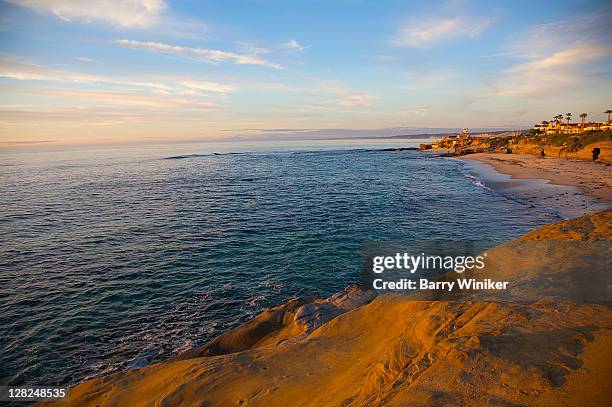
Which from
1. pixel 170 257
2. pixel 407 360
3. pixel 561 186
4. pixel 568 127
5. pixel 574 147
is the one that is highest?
pixel 568 127

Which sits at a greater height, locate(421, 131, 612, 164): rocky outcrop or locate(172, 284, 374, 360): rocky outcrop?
locate(421, 131, 612, 164): rocky outcrop

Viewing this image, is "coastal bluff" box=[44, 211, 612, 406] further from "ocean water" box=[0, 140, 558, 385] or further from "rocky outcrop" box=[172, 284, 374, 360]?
"ocean water" box=[0, 140, 558, 385]

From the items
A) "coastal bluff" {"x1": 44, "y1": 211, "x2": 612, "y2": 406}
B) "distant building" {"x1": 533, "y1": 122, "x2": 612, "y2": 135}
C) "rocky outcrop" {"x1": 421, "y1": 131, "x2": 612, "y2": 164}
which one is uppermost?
"distant building" {"x1": 533, "y1": 122, "x2": 612, "y2": 135}

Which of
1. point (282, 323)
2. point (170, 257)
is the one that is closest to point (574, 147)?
point (282, 323)

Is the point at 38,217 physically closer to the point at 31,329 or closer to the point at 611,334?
the point at 31,329

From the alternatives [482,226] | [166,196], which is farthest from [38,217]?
[482,226]

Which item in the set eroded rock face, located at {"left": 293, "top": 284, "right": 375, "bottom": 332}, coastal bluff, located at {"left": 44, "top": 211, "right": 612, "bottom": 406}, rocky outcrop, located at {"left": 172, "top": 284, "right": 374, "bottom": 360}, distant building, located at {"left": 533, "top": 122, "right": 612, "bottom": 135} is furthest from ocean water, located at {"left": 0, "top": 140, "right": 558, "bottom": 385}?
distant building, located at {"left": 533, "top": 122, "right": 612, "bottom": 135}

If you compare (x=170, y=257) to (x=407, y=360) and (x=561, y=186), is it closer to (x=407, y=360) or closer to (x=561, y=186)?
(x=407, y=360)
